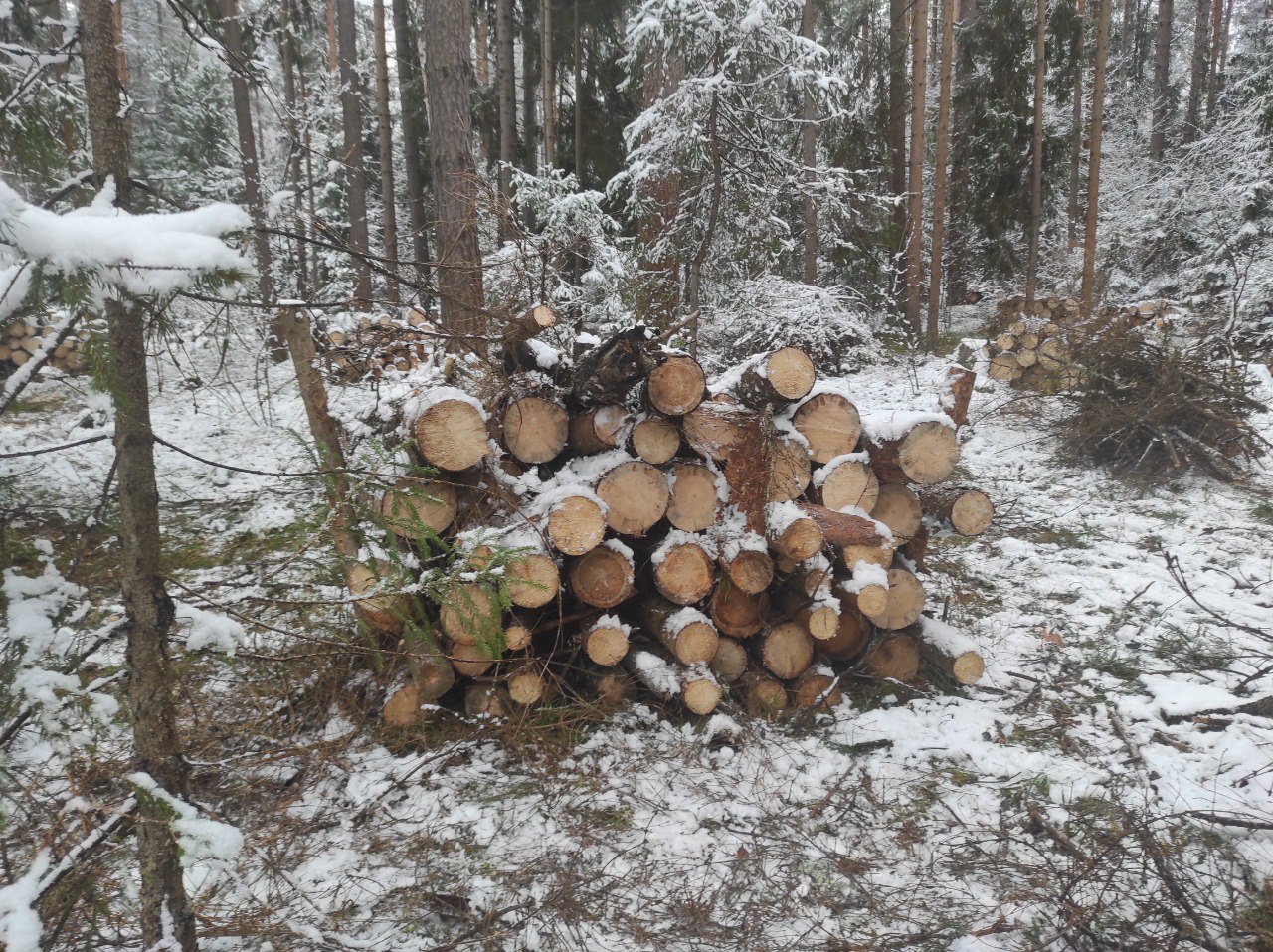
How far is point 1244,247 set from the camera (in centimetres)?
1321

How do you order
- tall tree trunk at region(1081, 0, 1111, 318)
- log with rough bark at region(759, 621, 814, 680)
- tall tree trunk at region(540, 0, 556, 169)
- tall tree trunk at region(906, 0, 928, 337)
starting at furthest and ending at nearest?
tall tree trunk at region(1081, 0, 1111, 318) → tall tree trunk at region(906, 0, 928, 337) → tall tree trunk at region(540, 0, 556, 169) → log with rough bark at region(759, 621, 814, 680)

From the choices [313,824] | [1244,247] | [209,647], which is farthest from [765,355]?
[1244,247]

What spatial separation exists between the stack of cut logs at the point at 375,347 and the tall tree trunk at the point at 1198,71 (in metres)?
21.2

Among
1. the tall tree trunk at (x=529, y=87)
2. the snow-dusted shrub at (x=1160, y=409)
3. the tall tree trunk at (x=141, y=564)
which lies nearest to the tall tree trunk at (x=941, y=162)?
the snow-dusted shrub at (x=1160, y=409)

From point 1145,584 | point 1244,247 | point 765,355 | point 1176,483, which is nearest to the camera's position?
point 765,355

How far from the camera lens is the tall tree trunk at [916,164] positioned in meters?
11.7

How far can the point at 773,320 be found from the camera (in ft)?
28.9

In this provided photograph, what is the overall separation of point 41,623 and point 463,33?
671cm

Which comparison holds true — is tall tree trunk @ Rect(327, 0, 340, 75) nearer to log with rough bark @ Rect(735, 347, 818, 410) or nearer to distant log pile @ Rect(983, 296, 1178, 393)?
distant log pile @ Rect(983, 296, 1178, 393)

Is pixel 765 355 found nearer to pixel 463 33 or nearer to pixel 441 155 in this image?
pixel 441 155

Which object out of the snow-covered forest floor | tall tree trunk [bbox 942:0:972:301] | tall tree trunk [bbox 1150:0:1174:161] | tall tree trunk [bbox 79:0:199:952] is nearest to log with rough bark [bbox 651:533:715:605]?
the snow-covered forest floor

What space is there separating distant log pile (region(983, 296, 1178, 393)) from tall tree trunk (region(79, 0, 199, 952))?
330 inches

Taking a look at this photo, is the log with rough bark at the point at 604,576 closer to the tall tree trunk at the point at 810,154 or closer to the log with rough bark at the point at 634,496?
the log with rough bark at the point at 634,496

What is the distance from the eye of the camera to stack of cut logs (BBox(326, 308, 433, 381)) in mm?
2770
